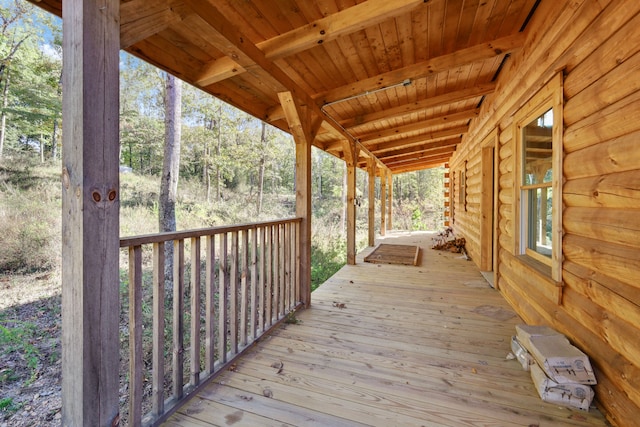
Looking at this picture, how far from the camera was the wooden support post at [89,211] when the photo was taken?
986mm

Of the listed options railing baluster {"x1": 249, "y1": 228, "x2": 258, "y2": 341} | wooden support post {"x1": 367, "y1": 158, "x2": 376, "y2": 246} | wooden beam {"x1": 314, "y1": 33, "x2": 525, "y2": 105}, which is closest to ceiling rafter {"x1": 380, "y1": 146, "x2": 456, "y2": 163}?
wooden support post {"x1": 367, "y1": 158, "x2": 376, "y2": 246}

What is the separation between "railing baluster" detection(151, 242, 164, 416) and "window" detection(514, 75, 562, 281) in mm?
2665

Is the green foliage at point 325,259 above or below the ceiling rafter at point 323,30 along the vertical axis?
below

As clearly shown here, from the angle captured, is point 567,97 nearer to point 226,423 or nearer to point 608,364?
point 608,364

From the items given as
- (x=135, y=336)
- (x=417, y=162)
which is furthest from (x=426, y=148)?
(x=135, y=336)

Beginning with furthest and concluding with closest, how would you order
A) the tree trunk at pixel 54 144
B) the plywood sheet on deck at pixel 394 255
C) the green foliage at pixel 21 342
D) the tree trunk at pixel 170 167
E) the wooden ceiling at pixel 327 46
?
the tree trunk at pixel 54 144 → the plywood sheet on deck at pixel 394 255 → the tree trunk at pixel 170 167 → the green foliage at pixel 21 342 → the wooden ceiling at pixel 327 46

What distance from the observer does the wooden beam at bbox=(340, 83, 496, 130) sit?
3.83 metres

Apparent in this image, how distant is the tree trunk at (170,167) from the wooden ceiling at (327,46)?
2317 millimetres

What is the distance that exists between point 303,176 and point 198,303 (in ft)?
5.57

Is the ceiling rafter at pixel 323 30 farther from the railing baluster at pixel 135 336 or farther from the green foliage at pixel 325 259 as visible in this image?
the green foliage at pixel 325 259

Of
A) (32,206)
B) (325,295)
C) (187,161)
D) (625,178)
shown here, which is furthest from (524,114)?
(187,161)

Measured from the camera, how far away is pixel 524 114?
8.97 feet

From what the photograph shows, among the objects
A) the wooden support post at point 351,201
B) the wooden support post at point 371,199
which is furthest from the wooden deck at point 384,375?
the wooden support post at point 371,199

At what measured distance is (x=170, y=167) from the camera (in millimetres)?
4809
